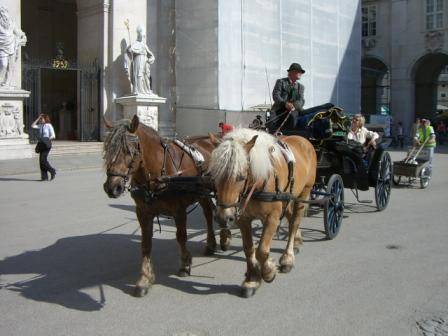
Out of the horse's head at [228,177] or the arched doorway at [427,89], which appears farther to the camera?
the arched doorway at [427,89]

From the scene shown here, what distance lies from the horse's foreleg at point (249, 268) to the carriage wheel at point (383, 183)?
4863 mm

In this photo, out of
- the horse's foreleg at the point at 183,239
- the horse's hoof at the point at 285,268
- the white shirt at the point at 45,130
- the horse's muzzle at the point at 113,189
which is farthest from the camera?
the white shirt at the point at 45,130

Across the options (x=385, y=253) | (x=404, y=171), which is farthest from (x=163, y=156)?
(x=404, y=171)

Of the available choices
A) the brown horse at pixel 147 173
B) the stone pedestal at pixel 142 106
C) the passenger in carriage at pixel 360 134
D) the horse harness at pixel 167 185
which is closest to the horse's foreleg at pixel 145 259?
the brown horse at pixel 147 173

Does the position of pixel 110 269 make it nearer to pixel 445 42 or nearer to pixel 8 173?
pixel 8 173

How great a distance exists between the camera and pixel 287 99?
7.95 m

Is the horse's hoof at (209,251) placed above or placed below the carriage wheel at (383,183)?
below

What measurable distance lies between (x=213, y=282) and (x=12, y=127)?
1349 cm

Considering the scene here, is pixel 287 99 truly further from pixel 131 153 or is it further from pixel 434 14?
pixel 434 14

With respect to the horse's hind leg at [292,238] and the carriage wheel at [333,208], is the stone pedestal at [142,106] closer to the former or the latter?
the carriage wheel at [333,208]

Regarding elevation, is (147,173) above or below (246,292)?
above

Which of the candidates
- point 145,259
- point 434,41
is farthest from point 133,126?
point 434,41

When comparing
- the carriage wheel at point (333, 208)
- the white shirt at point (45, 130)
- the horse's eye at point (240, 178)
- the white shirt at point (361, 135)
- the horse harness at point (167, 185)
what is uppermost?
the white shirt at point (45, 130)

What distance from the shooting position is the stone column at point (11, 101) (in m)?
16.8
